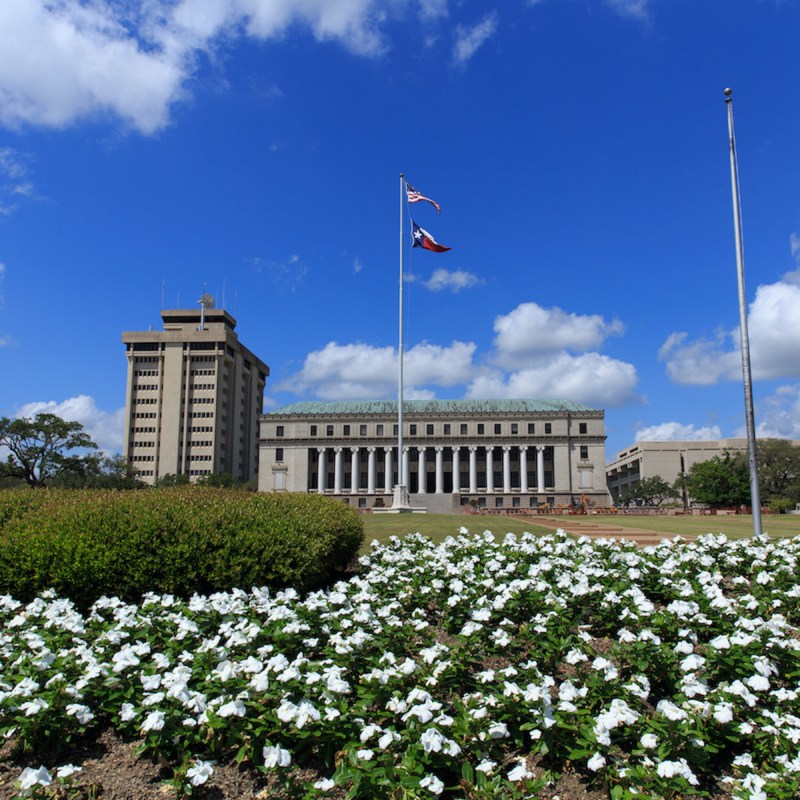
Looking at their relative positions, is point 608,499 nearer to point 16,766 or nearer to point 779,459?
point 779,459

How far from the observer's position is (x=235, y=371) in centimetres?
15638

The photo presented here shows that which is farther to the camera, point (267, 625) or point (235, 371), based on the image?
point (235, 371)

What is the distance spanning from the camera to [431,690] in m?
6.46

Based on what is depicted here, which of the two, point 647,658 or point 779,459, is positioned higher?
point 779,459

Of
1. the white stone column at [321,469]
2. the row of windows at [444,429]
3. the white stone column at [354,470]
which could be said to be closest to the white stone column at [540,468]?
the row of windows at [444,429]

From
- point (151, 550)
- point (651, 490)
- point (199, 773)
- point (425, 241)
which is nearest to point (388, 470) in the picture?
point (651, 490)

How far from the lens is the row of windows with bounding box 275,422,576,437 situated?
11294cm

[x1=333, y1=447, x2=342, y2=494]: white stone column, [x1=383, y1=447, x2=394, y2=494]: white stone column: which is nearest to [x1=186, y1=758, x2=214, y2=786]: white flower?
[x1=383, y1=447, x2=394, y2=494]: white stone column

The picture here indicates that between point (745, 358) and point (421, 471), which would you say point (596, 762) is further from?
point (421, 471)

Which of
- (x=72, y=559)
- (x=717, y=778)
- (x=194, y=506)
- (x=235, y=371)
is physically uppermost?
(x=235, y=371)

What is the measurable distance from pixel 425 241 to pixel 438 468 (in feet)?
256

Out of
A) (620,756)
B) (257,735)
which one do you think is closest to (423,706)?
(257,735)

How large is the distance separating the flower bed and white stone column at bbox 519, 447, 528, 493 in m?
104

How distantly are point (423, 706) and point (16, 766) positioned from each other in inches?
140
